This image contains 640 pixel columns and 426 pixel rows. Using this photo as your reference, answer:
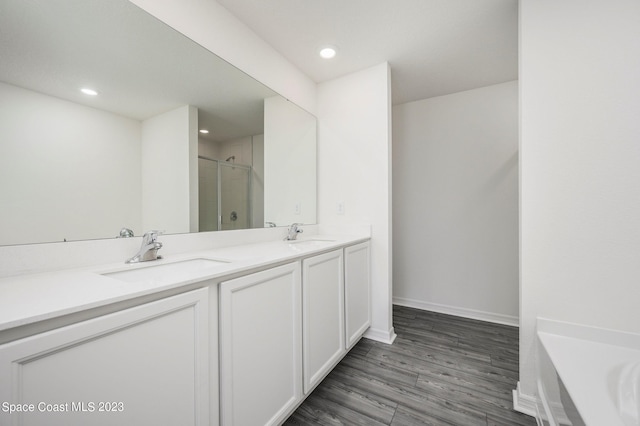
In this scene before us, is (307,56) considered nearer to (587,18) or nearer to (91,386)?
(587,18)

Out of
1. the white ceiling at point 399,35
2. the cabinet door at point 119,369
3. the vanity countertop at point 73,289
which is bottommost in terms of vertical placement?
the cabinet door at point 119,369

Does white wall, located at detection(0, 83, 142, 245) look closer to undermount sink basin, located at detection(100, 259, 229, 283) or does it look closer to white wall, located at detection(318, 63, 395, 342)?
undermount sink basin, located at detection(100, 259, 229, 283)

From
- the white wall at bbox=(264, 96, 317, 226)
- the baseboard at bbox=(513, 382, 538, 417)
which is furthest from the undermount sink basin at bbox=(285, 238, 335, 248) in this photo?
the baseboard at bbox=(513, 382, 538, 417)

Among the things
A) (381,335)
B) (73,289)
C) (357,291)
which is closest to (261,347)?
(73,289)

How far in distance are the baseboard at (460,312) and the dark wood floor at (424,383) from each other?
0.53 feet

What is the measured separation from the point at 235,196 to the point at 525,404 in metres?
2.08

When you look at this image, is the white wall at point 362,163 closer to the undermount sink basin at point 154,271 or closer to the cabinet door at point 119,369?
the undermount sink basin at point 154,271

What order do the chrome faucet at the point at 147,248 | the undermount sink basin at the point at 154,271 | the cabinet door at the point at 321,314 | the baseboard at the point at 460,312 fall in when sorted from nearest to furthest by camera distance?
the undermount sink basin at the point at 154,271 → the chrome faucet at the point at 147,248 → the cabinet door at the point at 321,314 → the baseboard at the point at 460,312

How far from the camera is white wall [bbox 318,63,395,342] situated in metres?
2.12

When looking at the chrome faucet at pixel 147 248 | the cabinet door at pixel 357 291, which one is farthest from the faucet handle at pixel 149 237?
the cabinet door at pixel 357 291

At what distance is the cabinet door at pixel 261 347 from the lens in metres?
0.92

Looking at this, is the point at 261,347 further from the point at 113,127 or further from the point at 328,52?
the point at 328,52

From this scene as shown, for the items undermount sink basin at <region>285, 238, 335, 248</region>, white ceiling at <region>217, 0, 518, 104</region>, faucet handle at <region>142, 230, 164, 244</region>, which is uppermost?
white ceiling at <region>217, 0, 518, 104</region>

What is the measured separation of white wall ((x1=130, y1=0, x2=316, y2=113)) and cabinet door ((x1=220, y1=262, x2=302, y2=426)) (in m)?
1.37
